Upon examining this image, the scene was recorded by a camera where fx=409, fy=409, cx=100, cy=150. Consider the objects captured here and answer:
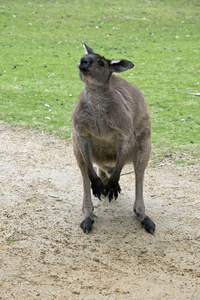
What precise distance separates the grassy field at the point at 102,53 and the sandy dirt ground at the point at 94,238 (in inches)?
51.7

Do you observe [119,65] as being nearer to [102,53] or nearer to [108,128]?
[108,128]

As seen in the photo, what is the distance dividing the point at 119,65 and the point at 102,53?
973 centimetres

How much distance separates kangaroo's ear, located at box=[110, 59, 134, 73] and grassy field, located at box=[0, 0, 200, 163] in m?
2.53

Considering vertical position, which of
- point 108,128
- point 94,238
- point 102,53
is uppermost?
point 108,128

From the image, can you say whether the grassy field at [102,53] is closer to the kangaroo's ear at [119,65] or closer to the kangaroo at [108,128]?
the kangaroo at [108,128]

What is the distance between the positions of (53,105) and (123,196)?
4.22 meters

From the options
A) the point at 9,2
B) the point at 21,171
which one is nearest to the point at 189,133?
the point at 21,171

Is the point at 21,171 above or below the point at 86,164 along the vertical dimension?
below

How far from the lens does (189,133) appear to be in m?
6.96

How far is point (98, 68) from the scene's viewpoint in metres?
3.75

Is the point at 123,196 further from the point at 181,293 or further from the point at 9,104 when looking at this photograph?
the point at 9,104

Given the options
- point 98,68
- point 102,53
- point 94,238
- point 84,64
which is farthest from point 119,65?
point 102,53

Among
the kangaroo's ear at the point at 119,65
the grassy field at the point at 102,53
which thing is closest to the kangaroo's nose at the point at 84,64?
the kangaroo's ear at the point at 119,65

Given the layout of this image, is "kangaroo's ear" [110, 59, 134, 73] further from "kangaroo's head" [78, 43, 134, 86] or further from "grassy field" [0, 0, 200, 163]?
"grassy field" [0, 0, 200, 163]
